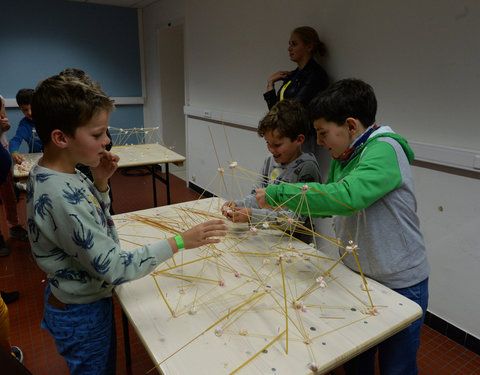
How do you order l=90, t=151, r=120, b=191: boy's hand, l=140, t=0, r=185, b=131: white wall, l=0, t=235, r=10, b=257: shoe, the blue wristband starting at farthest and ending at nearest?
l=140, t=0, r=185, b=131: white wall → l=0, t=235, r=10, b=257: shoe → l=90, t=151, r=120, b=191: boy's hand → the blue wristband

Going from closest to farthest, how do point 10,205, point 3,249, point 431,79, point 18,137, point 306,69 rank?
1. point 431,79
2. point 306,69
3. point 3,249
4. point 18,137
5. point 10,205

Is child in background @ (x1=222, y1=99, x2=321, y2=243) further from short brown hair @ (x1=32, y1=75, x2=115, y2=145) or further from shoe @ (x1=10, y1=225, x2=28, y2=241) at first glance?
shoe @ (x1=10, y1=225, x2=28, y2=241)

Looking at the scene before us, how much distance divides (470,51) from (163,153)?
3.13 m

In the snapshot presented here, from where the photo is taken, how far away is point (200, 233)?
122 centimetres

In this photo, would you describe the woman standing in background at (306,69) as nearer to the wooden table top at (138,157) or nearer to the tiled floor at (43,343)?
the wooden table top at (138,157)

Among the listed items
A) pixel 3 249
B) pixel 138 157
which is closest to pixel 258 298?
pixel 138 157

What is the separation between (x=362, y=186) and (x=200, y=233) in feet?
1.91

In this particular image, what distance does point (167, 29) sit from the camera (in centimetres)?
600

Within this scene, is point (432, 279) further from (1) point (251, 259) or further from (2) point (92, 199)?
(2) point (92, 199)

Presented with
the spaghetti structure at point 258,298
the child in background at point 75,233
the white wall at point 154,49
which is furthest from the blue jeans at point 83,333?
the white wall at point 154,49

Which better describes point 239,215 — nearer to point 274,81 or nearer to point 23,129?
point 274,81

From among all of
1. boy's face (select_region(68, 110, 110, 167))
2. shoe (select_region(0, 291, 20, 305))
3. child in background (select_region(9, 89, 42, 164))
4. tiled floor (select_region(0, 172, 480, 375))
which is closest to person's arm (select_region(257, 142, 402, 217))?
boy's face (select_region(68, 110, 110, 167))

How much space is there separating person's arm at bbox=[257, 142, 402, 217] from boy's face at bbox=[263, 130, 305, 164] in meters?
0.64

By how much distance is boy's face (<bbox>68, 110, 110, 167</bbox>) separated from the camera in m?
1.09
